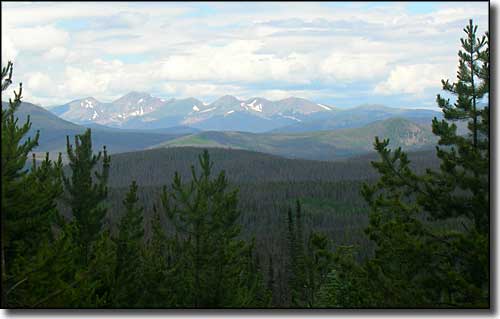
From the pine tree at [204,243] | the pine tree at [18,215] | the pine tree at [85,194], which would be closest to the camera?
the pine tree at [18,215]

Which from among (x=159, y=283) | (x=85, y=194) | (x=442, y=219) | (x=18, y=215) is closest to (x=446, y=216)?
(x=442, y=219)

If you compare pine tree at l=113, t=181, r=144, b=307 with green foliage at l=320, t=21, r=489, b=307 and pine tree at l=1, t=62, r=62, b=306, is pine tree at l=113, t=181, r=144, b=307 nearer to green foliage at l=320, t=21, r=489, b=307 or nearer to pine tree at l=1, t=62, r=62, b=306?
pine tree at l=1, t=62, r=62, b=306

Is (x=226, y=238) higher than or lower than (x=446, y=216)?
lower

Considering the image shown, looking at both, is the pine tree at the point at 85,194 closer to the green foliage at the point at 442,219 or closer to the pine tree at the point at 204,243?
the pine tree at the point at 204,243

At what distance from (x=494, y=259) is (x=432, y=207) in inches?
114

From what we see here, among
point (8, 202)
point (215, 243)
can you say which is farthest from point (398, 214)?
point (8, 202)

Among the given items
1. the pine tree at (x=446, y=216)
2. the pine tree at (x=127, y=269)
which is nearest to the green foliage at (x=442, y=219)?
the pine tree at (x=446, y=216)

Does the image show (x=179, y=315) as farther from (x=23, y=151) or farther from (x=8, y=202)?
(x=23, y=151)

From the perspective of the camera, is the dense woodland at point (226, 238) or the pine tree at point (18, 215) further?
the dense woodland at point (226, 238)

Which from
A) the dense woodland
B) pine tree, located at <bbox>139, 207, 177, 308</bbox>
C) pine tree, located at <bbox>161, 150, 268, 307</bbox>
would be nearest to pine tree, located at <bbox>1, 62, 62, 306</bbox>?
the dense woodland

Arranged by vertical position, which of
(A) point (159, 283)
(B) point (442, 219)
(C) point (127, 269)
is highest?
(B) point (442, 219)

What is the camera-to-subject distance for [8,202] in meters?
12.5

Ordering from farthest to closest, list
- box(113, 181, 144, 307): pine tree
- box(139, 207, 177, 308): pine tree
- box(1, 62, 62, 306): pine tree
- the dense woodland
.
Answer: box(113, 181, 144, 307): pine tree < box(139, 207, 177, 308): pine tree < the dense woodland < box(1, 62, 62, 306): pine tree

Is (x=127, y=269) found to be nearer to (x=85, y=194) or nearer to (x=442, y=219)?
(x=85, y=194)
